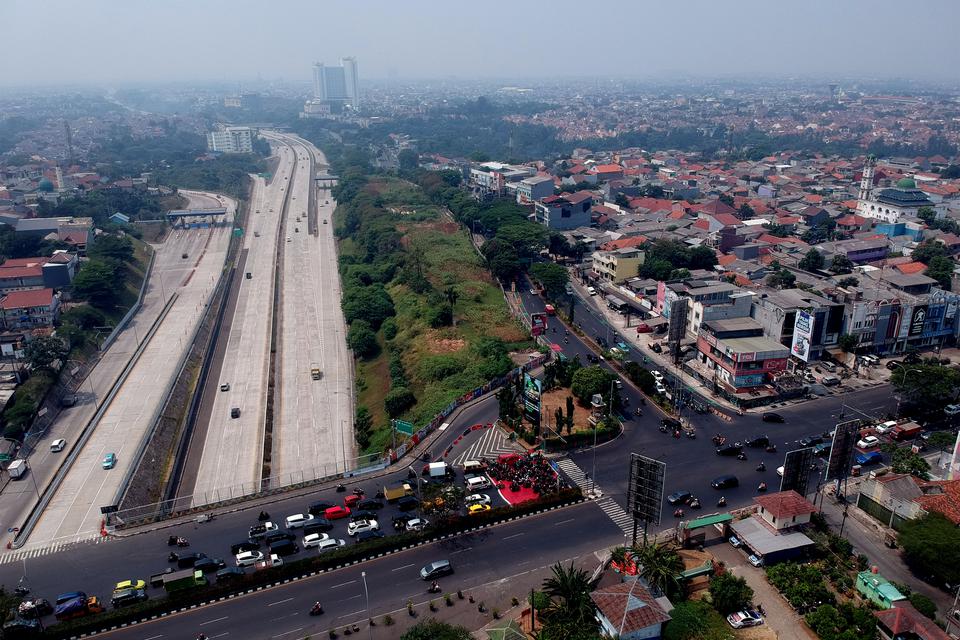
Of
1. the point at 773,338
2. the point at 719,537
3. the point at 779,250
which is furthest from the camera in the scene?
the point at 779,250

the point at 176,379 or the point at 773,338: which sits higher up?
the point at 773,338

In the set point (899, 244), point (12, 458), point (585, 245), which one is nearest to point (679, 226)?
point (585, 245)

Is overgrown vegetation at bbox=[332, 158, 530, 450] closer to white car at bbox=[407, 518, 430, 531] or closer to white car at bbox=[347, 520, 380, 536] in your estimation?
white car at bbox=[407, 518, 430, 531]

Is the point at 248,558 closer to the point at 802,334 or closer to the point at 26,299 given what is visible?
the point at 802,334

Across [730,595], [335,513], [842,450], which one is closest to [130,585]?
[335,513]

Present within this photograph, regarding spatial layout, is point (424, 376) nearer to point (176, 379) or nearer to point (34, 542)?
point (176, 379)

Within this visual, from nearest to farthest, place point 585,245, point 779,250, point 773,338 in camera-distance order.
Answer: point 773,338, point 779,250, point 585,245
